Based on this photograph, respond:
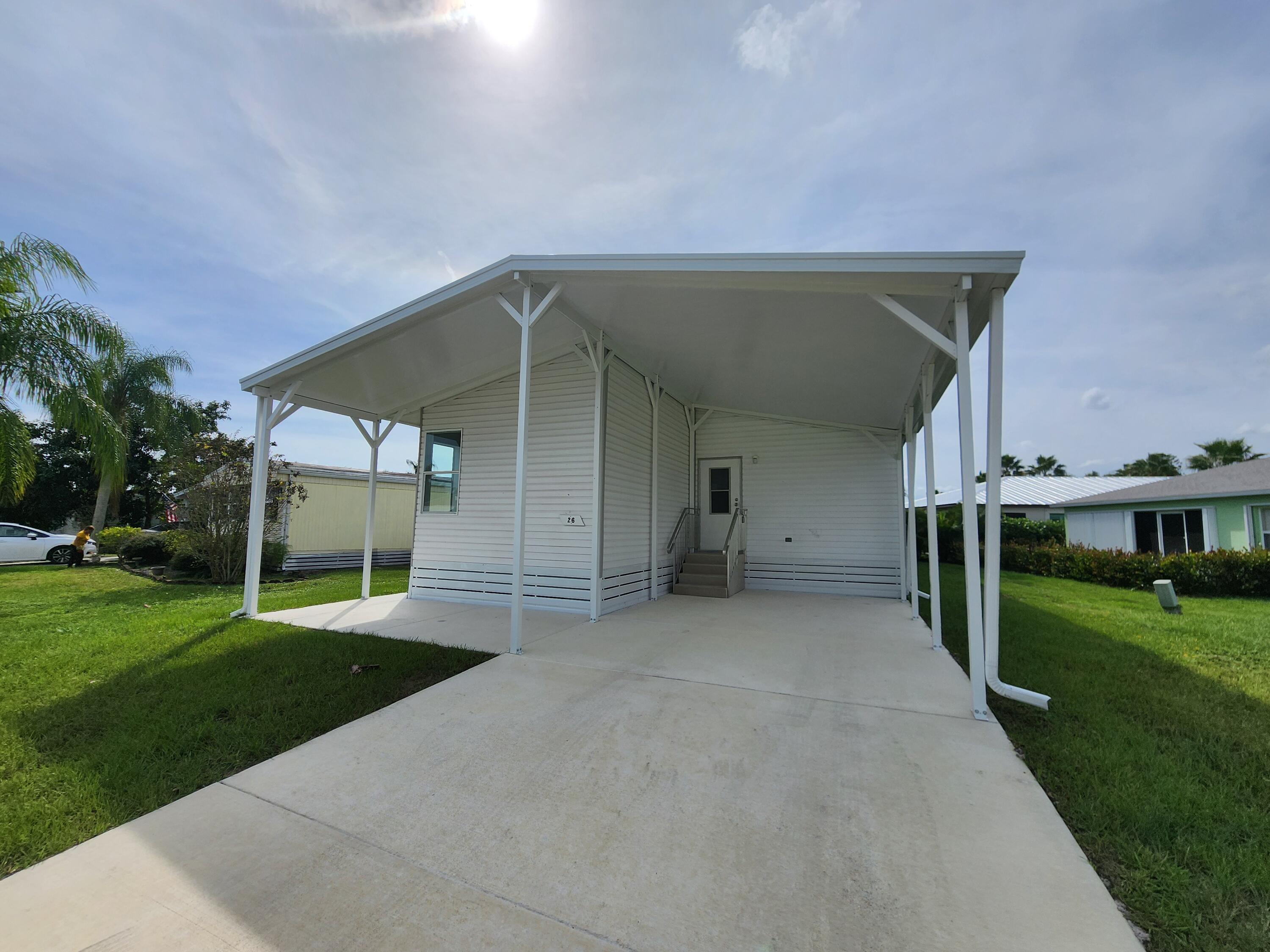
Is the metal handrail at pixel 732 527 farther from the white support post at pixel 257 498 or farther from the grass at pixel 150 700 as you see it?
the white support post at pixel 257 498

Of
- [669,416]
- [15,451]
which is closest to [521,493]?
[669,416]

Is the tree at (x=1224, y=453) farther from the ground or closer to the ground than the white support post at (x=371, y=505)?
farther from the ground

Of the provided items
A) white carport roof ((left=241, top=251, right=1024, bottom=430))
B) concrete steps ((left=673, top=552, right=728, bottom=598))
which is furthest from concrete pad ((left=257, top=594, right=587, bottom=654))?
white carport roof ((left=241, top=251, right=1024, bottom=430))

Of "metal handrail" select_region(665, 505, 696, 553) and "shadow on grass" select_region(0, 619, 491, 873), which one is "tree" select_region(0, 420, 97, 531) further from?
"metal handrail" select_region(665, 505, 696, 553)

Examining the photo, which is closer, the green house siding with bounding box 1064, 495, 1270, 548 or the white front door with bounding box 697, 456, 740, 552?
the white front door with bounding box 697, 456, 740, 552

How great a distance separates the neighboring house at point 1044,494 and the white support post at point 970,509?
660 inches

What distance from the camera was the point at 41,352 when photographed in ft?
28.3

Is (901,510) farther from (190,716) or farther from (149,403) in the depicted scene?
(149,403)

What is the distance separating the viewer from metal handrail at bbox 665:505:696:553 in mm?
9242

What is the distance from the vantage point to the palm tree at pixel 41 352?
8202 millimetres

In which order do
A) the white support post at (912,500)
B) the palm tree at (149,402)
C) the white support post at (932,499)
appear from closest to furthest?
the white support post at (932,499) → the white support post at (912,500) → the palm tree at (149,402)

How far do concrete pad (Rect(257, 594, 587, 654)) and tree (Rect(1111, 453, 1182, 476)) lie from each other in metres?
44.4

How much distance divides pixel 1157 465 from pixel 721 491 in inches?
1626

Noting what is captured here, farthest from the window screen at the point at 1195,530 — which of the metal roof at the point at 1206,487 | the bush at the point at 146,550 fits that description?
the bush at the point at 146,550
